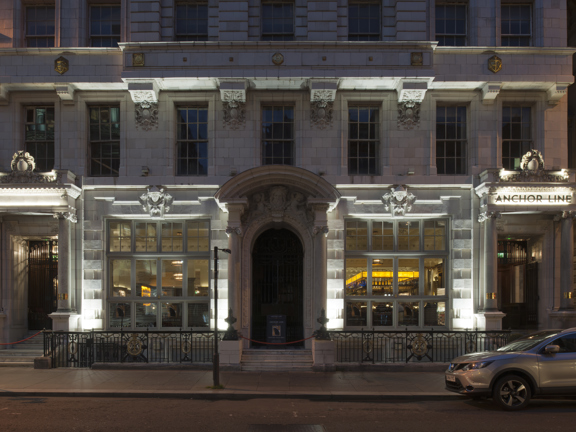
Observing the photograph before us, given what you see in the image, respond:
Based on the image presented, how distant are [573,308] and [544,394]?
803cm

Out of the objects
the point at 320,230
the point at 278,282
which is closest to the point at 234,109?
the point at 320,230

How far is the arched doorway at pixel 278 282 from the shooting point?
61.9 feet

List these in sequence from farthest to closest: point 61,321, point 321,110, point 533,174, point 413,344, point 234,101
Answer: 1. point 321,110
2. point 234,101
3. point 533,174
4. point 61,321
5. point 413,344

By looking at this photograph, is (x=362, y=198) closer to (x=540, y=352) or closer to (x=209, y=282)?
(x=209, y=282)

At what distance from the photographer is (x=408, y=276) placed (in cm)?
1911

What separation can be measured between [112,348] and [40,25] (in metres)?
11.7

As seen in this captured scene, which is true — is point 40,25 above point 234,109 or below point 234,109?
above

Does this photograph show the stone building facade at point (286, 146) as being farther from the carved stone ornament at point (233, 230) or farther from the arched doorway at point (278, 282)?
the carved stone ornament at point (233, 230)

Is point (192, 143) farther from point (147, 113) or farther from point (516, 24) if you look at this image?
point (516, 24)

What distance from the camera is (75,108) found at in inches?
754

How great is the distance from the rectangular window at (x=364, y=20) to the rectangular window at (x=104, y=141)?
8.81 m

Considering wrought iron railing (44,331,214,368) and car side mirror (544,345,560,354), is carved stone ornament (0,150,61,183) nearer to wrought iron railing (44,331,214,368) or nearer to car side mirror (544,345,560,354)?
wrought iron railing (44,331,214,368)

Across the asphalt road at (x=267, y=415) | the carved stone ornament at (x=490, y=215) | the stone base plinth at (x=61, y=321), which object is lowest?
the asphalt road at (x=267, y=415)

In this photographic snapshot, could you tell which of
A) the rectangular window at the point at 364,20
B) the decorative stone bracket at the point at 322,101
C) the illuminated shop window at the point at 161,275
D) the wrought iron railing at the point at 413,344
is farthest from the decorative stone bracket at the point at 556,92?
the illuminated shop window at the point at 161,275
